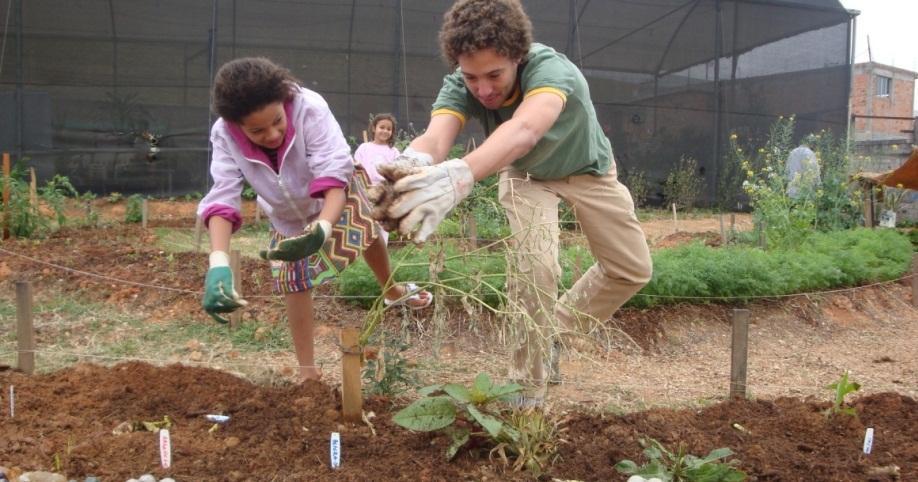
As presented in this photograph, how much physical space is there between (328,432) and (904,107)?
4015cm

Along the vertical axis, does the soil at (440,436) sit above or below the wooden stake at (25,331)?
below

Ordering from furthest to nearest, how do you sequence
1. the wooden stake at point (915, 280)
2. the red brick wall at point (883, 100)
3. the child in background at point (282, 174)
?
the red brick wall at point (883, 100), the wooden stake at point (915, 280), the child in background at point (282, 174)

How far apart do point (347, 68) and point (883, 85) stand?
32.1 meters

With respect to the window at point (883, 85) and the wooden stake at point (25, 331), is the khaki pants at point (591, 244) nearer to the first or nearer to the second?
the wooden stake at point (25, 331)

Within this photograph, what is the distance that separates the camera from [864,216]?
→ 10.1 meters

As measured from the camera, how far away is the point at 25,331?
3.72 metres

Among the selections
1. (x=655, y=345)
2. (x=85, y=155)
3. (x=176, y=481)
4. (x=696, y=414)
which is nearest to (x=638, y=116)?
(x=85, y=155)

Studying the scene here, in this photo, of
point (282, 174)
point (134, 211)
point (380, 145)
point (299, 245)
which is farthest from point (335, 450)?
point (134, 211)

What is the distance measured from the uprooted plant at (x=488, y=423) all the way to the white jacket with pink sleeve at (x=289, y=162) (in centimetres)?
88

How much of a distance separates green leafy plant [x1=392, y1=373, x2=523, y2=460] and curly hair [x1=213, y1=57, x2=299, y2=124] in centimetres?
116

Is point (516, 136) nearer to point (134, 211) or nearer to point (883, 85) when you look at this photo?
point (134, 211)

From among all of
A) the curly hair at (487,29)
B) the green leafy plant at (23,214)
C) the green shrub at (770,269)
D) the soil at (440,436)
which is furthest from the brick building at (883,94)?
the curly hair at (487,29)

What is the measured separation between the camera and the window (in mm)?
36981

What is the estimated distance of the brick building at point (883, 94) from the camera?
3428 centimetres
